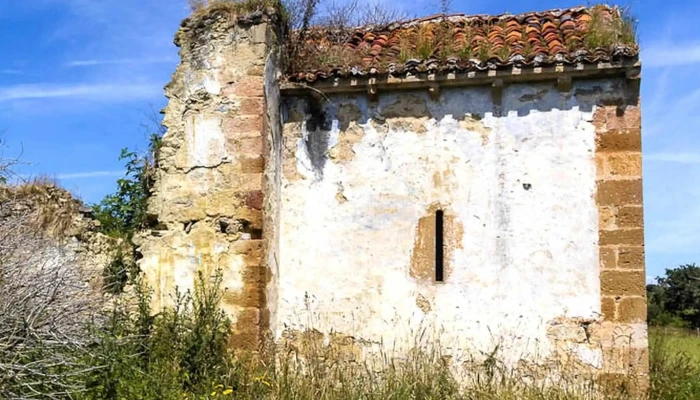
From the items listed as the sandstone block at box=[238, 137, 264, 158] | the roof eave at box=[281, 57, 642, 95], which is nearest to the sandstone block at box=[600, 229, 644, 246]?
the roof eave at box=[281, 57, 642, 95]

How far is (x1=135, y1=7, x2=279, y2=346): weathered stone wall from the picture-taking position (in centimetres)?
721

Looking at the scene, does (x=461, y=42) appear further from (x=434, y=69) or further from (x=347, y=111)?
(x=347, y=111)

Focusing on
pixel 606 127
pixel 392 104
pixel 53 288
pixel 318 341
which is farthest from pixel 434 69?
pixel 53 288

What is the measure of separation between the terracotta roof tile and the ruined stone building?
36 millimetres

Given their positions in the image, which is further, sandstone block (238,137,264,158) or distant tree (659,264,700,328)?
distant tree (659,264,700,328)

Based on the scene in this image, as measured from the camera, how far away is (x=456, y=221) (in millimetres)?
7277

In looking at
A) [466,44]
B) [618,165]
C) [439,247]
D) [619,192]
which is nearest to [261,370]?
[439,247]

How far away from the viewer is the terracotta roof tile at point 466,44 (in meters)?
7.16

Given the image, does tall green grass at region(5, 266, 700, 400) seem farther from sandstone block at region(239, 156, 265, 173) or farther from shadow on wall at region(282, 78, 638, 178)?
shadow on wall at region(282, 78, 638, 178)

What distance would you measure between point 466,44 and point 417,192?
1.87 m

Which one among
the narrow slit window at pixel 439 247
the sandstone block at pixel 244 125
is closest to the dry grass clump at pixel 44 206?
the sandstone block at pixel 244 125

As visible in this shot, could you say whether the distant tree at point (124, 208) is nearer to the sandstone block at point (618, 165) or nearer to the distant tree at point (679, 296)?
the sandstone block at point (618, 165)

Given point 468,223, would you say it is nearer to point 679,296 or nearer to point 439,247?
point 439,247

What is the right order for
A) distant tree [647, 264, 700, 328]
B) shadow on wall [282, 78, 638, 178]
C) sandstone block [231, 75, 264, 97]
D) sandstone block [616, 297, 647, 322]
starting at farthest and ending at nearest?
distant tree [647, 264, 700, 328], sandstone block [231, 75, 264, 97], shadow on wall [282, 78, 638, 178], sandstone block [616, 297, 647, 322]
